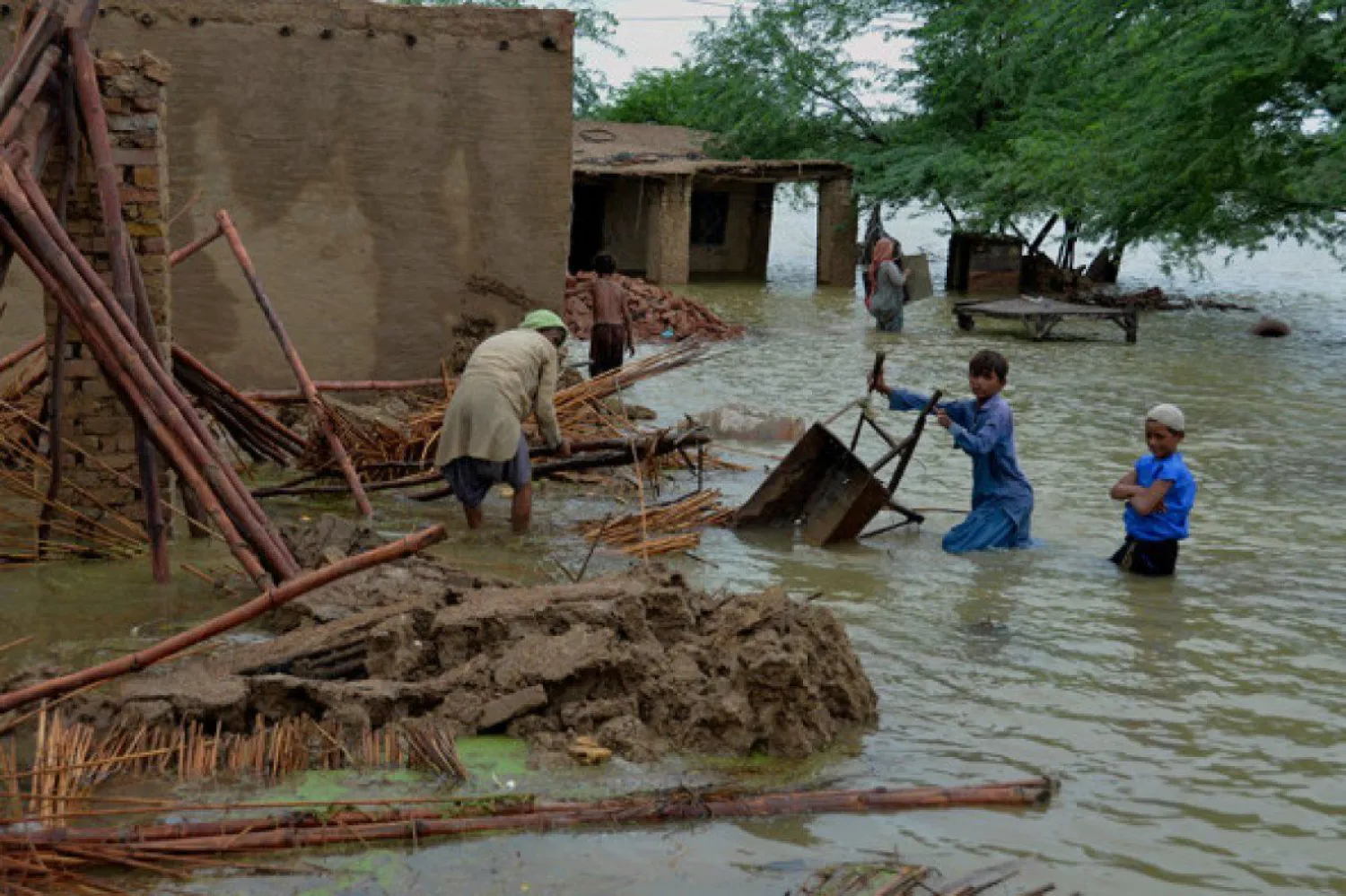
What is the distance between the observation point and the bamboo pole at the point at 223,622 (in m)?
4.75

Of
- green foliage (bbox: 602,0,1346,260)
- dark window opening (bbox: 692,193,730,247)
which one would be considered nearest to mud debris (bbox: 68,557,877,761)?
green foliage (bbox: 602,0,1346,260)

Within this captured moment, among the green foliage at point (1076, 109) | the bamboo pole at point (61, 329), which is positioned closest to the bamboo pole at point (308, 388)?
the bamboo pole at point (61, 329)

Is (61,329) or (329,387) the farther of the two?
(329,387)

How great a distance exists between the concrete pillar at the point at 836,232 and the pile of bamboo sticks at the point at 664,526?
881 inches

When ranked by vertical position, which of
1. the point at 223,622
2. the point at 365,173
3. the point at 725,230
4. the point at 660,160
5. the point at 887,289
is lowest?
the point at 223,622

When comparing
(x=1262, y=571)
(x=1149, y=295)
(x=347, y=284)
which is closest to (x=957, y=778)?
(x=1262, y=571)

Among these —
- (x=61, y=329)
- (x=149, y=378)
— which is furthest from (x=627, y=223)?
(x=149, y=378)

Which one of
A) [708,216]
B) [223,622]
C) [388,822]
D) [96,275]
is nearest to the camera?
[388,822]

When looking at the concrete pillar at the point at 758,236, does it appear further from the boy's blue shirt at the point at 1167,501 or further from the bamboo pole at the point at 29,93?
the bamboo pole at the point at 29,93

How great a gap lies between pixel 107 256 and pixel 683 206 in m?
22.0

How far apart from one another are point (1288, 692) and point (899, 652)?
5.39ft

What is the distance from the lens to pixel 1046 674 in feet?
22.6

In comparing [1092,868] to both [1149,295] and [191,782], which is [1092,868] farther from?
[1149,295]

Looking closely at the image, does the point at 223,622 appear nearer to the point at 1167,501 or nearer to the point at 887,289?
the point at 1167,501
